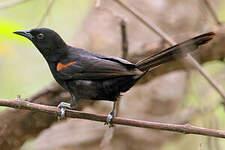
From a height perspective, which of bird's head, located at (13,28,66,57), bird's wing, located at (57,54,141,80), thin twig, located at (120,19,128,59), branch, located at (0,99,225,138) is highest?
thin twig, located at (120,19,128,59)

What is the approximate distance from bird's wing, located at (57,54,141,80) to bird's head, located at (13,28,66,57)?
0.24 meters

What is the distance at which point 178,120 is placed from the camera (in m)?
5.63

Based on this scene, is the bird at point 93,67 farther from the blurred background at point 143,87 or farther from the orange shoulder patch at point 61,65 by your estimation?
the blurred background at point 143,87

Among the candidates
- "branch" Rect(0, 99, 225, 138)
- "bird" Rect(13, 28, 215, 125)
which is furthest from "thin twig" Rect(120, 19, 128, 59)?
"branch" Rect(0, 99, 225, 138)

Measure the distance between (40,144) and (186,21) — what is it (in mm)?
3015

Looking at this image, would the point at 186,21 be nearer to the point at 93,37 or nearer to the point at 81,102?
the point at 93,37

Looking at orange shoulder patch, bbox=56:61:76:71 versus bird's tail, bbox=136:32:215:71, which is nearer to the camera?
bird's tail, bbox=136:32:215:71

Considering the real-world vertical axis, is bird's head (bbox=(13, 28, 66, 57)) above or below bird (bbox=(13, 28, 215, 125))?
above

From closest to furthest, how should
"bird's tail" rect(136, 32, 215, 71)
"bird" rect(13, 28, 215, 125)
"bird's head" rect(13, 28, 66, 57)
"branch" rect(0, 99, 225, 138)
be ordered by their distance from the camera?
"branch" rect(0, 99, 225, 138)
"bird's tail" rect(136, 32, 215, 71)
"bird" rect(13, 28, 215, 125)
"bird's head" rect(13, 28, 66, 57)

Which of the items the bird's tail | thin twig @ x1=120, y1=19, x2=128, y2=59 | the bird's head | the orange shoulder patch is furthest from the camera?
thin twig @ x1=120, y1=19, x2=128, y2=59

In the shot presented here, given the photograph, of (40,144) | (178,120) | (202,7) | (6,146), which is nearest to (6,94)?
(40,144)

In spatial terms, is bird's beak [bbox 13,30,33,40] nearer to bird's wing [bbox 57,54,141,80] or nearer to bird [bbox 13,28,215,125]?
bird [bbox 13,28,215,125]

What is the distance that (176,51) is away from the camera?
3326 millimetres

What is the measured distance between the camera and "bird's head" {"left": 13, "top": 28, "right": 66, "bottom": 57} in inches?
158
